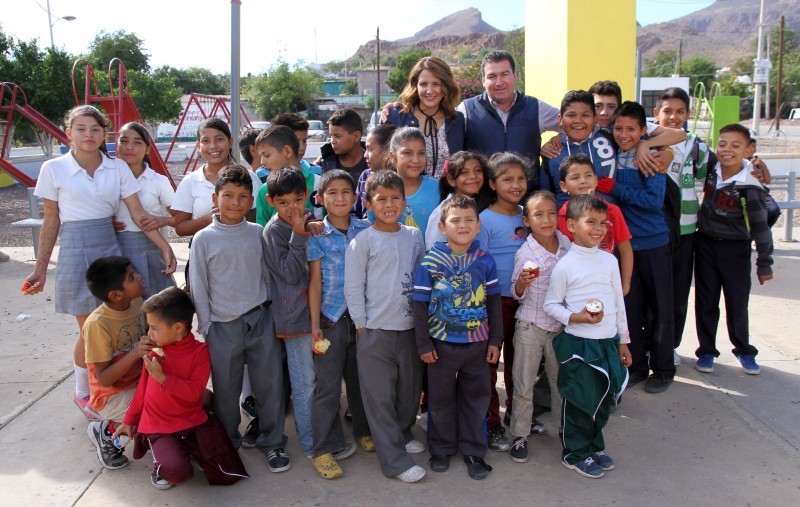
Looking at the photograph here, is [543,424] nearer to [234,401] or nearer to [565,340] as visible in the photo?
[565,340]

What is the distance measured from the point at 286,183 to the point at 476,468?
1615mm

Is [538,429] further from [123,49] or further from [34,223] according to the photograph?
[123,49]

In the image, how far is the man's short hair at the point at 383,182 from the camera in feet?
9.62

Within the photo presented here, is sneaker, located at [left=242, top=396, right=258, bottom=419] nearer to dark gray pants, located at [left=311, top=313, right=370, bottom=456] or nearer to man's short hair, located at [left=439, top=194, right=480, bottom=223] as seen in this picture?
dark gray pants, located at [left=311, top=313, right=370, bottom=456]

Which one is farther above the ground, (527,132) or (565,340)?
(527,132)

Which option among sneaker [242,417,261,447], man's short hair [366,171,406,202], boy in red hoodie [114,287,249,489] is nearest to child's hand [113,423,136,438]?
boy in red hoodie [114,287,249,489]

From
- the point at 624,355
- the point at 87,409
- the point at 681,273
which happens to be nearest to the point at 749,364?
the point at 681,273

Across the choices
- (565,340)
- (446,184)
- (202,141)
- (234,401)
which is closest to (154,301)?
(234,401)

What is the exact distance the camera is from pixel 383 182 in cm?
293

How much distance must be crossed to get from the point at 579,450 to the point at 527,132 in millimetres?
1902

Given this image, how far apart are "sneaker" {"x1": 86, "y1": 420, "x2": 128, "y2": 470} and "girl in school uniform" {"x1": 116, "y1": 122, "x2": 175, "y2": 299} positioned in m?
0.77

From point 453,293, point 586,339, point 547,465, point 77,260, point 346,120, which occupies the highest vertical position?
Answer: point 346,120

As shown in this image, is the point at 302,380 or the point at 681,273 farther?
the point at 681,273

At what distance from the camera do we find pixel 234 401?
10.5ft
